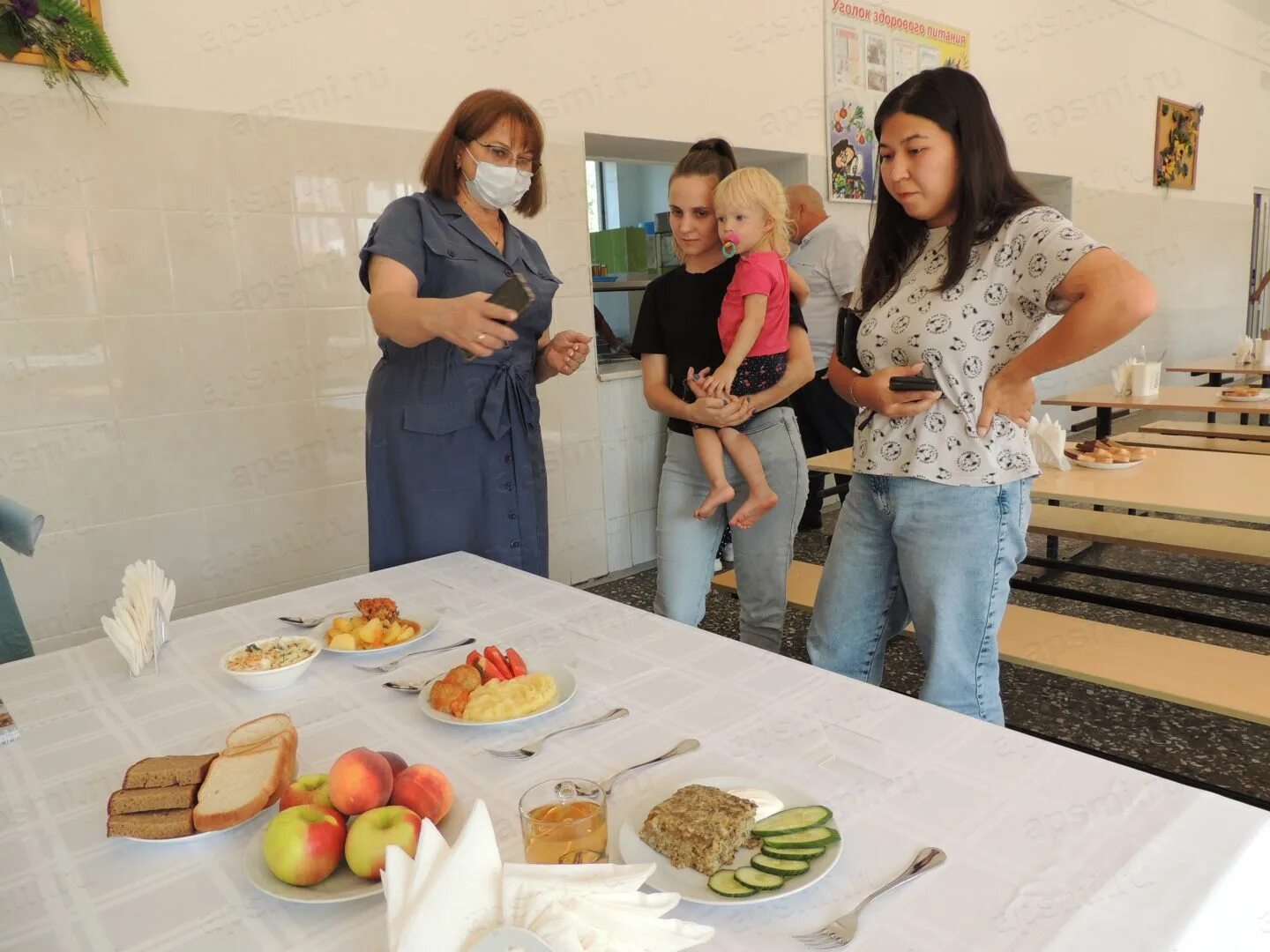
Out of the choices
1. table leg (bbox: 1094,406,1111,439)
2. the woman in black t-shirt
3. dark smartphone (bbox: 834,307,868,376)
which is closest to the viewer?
dark smartphone (bbox: 834,307,868,376)

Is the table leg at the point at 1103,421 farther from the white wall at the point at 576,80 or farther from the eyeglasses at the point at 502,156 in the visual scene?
the eyeglasses at the point at 502,156

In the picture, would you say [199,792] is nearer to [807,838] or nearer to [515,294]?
[807,838]

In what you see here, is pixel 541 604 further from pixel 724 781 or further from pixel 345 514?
pixel 345 514

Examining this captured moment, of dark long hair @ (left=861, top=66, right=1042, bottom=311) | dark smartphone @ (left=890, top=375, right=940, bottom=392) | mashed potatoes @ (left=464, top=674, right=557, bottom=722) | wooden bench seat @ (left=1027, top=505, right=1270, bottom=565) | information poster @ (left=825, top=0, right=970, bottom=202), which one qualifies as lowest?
wooden bench seat @ (left=1027, top=505, right=1270, bottom=565)

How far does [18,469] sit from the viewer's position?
2529mm

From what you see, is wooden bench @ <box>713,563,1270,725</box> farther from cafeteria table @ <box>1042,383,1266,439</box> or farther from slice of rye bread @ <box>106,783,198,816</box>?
cafeteria table @ <box>1042,383,1266,439</box>

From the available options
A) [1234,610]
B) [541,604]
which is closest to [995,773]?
[541,604]

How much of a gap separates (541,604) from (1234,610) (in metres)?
3.26

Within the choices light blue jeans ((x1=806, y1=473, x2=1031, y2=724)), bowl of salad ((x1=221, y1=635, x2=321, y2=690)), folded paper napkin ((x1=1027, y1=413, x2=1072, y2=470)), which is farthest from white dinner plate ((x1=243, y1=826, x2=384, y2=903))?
folded paper napkin ((x1=1027, y1=413, x2=1072, y2=470))

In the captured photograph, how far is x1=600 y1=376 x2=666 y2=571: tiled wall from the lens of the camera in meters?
4.10

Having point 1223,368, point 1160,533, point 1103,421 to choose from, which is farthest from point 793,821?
point 1223,368

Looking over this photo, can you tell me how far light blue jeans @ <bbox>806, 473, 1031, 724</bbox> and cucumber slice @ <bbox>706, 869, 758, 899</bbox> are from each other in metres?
0.94

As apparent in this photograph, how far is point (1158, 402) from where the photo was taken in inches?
178

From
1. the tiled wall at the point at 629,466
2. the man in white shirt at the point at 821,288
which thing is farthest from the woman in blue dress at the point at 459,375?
the man in white shirt at the point at 821,288
